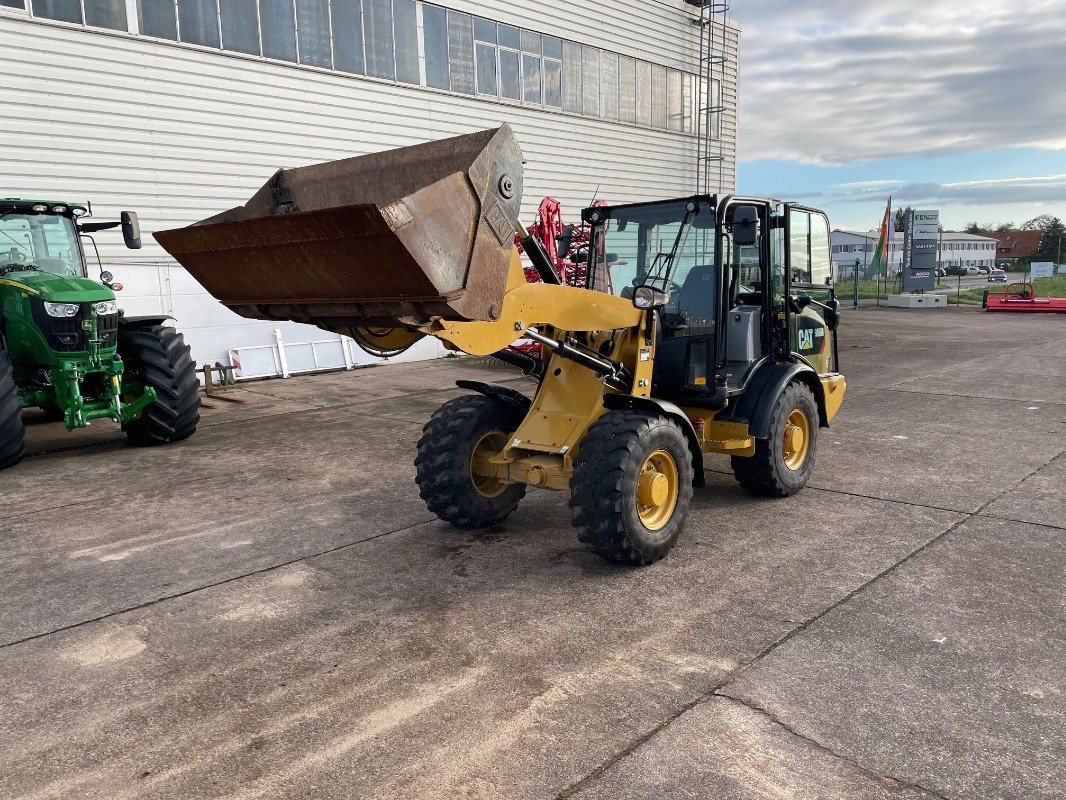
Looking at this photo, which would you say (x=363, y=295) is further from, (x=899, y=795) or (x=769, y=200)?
(x=769, y=200)

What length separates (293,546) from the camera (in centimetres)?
571

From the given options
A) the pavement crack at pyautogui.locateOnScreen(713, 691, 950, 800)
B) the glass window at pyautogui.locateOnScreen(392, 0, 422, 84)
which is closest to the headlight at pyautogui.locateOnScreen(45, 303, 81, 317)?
the pavement crack at pyautogui.locateOnScreen(713, 691, 950, 800)

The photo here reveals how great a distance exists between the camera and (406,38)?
15359 millimetres

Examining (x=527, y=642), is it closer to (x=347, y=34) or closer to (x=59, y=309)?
(x=59, y=309)

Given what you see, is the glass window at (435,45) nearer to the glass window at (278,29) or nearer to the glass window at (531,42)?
the glass window at (531,42)

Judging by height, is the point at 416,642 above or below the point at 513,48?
below

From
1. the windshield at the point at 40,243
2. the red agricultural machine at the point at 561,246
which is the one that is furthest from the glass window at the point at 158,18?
the red agricultural machine at the point at 561,246

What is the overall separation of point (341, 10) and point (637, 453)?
41.1 ft

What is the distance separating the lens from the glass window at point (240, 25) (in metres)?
12.9

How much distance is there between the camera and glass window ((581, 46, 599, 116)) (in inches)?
736

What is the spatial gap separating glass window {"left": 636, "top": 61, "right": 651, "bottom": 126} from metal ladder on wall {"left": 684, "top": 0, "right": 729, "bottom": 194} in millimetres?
1998

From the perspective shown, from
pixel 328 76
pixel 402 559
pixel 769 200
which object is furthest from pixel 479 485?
pixel 328 76

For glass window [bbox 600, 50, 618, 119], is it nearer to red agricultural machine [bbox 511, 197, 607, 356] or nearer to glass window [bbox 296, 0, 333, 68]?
red agricultural machine [bbox 511, 197, 607, 356]

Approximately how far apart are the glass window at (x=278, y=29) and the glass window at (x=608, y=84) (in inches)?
309
